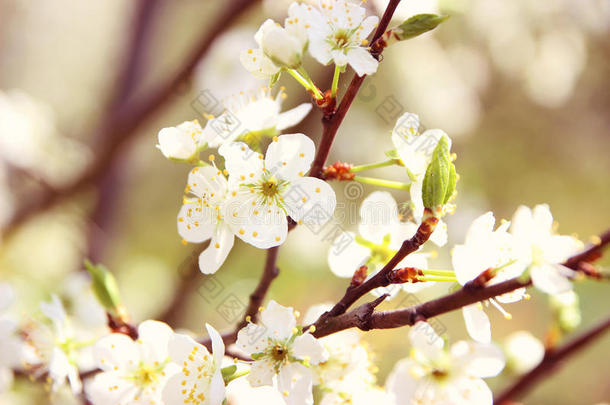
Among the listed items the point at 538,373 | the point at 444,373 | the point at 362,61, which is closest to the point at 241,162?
the point at 362,61

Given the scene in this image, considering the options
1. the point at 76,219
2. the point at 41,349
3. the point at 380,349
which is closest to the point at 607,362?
the point at 380,349

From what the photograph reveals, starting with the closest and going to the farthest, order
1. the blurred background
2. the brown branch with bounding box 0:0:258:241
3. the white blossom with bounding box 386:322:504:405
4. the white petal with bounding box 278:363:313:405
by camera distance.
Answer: the white petal with bounding box 278:363:313:405
the white blossom with bounding box 386:322:504:405
the brown branch with bounding box 0:0:258:241
the blurred background

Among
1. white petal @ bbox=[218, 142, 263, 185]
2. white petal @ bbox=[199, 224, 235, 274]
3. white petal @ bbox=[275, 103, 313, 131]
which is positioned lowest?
white petal @ bbox=[199, 224, 235, 274]

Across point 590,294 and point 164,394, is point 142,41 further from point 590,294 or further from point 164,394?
point 590,294

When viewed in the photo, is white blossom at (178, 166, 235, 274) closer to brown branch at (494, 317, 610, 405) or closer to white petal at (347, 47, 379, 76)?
white petal at (347, 47, 379, 76)

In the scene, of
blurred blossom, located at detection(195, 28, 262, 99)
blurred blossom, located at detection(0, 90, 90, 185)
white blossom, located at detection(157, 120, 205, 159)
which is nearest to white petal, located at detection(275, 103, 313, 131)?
white blossom, located at detection(157, 120, 205, 159)

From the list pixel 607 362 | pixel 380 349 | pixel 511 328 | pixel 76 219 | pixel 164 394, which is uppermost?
pixel 164 394

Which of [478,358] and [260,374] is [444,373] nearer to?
[478,358]

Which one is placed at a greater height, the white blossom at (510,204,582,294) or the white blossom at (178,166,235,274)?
the white blossom at (178,166,235,274)
